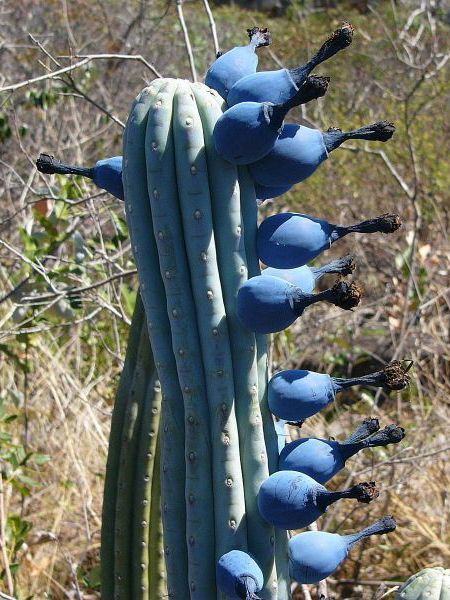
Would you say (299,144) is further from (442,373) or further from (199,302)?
(442,373)

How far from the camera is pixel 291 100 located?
149cm

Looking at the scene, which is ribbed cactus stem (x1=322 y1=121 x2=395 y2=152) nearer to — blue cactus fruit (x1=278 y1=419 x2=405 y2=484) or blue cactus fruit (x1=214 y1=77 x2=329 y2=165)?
blue cactus fruit (x1=214 y1=77 x2=329 y2=165)

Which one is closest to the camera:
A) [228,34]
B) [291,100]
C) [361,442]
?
[291,100]

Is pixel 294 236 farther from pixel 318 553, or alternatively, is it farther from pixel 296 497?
pixel 318 553

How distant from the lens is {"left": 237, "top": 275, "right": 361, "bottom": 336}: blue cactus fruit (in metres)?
1.51

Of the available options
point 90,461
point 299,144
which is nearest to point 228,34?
point 90,461

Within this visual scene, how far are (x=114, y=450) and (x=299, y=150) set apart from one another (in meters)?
0.83

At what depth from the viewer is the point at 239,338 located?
157cm

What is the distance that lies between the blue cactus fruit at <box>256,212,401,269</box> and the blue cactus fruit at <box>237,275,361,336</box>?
0.13 feet

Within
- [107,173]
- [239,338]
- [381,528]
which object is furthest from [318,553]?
[107,173]

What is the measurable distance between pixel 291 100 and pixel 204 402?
477mm

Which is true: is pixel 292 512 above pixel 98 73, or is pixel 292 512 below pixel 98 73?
below

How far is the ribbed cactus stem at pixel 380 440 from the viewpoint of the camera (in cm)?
157

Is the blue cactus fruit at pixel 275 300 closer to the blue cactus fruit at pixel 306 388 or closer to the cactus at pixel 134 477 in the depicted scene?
the blue cactus fruit at pixel 306 388
